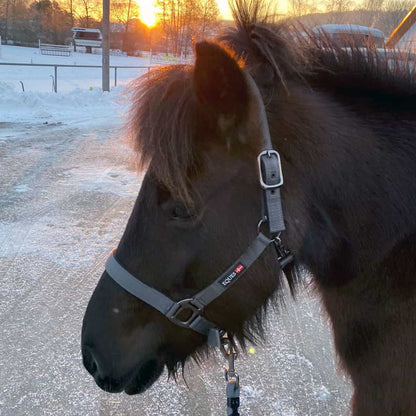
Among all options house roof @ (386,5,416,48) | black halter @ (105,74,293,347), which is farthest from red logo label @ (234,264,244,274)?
house roof @ (386,5,416,48)

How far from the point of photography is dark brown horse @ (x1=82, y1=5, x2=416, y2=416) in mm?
1267

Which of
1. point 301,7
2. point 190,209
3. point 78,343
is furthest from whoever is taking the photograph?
point 78,343

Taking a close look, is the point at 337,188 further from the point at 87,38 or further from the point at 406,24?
the point at 87,38

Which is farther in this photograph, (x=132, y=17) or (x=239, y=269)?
(x=132, y=17)

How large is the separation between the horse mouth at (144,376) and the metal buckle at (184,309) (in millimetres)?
204

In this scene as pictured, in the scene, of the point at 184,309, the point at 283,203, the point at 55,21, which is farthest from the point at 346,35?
the point at 55,21

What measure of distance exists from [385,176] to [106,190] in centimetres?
540

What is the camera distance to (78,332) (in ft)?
10.4

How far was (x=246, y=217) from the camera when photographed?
50.1 inches

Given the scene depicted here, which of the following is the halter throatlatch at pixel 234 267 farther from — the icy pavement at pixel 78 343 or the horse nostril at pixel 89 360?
the icy pavement at pixel 78 343

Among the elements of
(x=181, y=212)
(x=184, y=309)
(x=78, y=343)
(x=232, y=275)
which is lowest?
(x=78, y=343)

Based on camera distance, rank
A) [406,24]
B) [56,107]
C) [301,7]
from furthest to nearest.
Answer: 1. [56,107]
2. [406,24]
3. [301,7]

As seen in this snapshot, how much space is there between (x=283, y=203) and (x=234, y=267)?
0.23m

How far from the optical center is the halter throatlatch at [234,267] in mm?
1218
